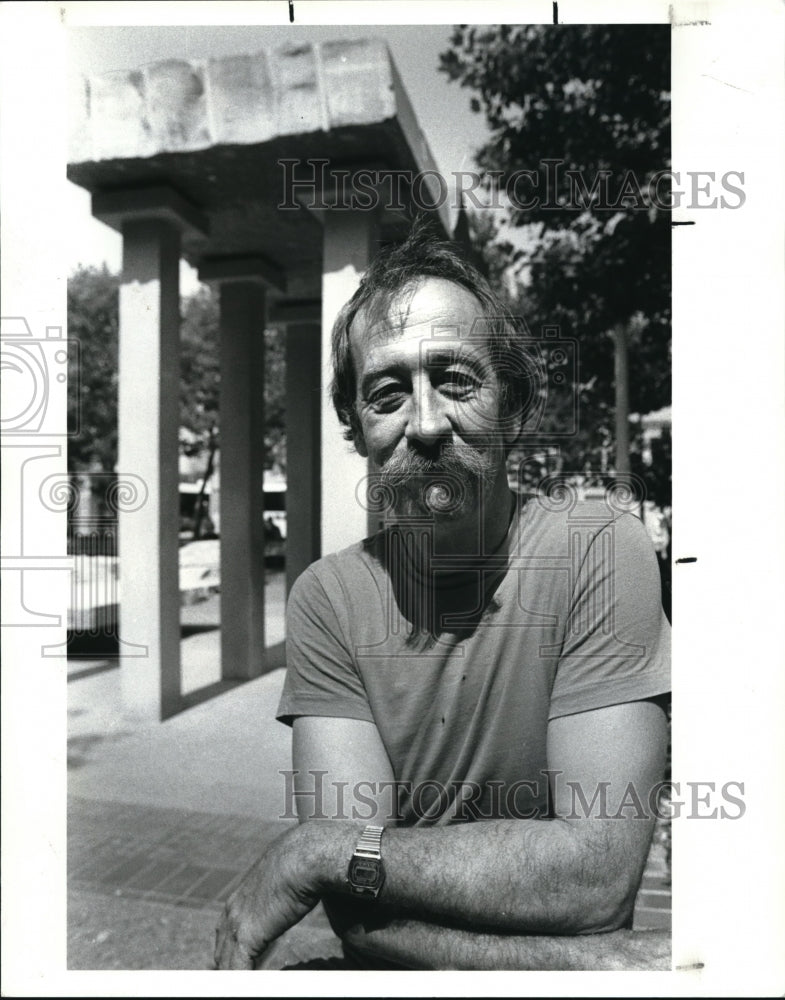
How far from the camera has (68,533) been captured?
2.08 metres

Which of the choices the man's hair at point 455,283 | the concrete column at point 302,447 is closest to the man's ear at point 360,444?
the man's hair at point 455,283

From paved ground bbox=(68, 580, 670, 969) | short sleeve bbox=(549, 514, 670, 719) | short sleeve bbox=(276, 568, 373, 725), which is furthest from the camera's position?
paved ground bbox=(68, 580, 670, 969)

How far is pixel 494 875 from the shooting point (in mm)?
1816

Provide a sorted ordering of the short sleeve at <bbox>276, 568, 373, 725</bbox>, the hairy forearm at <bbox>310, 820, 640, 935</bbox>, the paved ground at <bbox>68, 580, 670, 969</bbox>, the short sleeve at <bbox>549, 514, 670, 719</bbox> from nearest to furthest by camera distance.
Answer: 1. the hairy forearm at <bbox>310, 820, 640, 935</bbox>
2. the short sleeve at <bbox>549, 514, 670, 719</bbox>
3. the short sleeve at <bbox>276, 568, 373, 725</bbox>
4. the paved ground at <bbox>68, 580, 670, 969</bbox>

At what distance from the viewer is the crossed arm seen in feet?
5.95

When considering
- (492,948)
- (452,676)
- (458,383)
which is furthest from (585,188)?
(492,948)

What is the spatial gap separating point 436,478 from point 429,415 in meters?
0.17

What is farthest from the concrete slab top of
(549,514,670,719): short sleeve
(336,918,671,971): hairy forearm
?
(336,918,671,971): hairy forearm

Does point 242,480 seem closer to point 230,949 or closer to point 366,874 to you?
point 366,874

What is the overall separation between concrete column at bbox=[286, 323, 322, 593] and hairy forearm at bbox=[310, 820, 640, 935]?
2.61 feet

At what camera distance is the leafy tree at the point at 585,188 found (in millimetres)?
2023
